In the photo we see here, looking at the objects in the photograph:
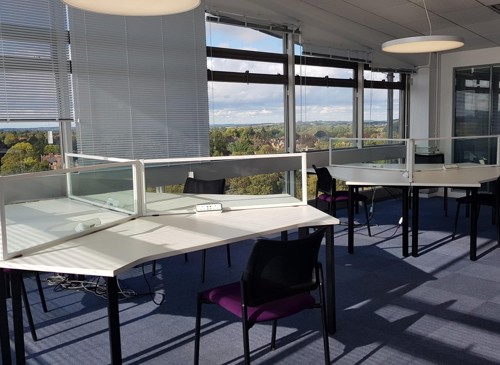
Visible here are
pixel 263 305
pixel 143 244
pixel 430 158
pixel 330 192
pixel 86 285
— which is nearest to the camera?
pixel 263 305

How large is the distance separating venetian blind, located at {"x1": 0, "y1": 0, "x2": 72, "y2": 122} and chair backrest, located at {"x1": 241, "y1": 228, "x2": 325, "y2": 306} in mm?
2774

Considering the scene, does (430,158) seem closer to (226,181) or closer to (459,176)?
(459,176)

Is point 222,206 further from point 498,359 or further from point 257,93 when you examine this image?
point 257,93

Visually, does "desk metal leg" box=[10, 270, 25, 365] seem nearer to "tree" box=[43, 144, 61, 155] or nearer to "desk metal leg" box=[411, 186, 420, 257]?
"tree" box=[43, 144, 61, 155]

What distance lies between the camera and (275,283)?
2.28 m

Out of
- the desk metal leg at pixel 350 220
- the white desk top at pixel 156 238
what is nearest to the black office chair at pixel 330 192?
the desk metal leg at pixel 350 220

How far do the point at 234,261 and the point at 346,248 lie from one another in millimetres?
1230

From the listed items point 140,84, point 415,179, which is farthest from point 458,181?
point 140,84

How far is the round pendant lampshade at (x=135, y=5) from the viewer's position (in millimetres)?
2637

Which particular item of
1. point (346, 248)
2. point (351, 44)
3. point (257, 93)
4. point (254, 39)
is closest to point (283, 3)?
point (254, 39)

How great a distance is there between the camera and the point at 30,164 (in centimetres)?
425

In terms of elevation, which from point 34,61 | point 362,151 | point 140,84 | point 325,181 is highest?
point 34,61

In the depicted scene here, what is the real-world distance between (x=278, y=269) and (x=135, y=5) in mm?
1694

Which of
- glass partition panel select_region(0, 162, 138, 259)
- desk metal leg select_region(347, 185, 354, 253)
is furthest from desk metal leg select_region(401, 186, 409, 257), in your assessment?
glass partition panel select_region(0, 162, 138, 259)
